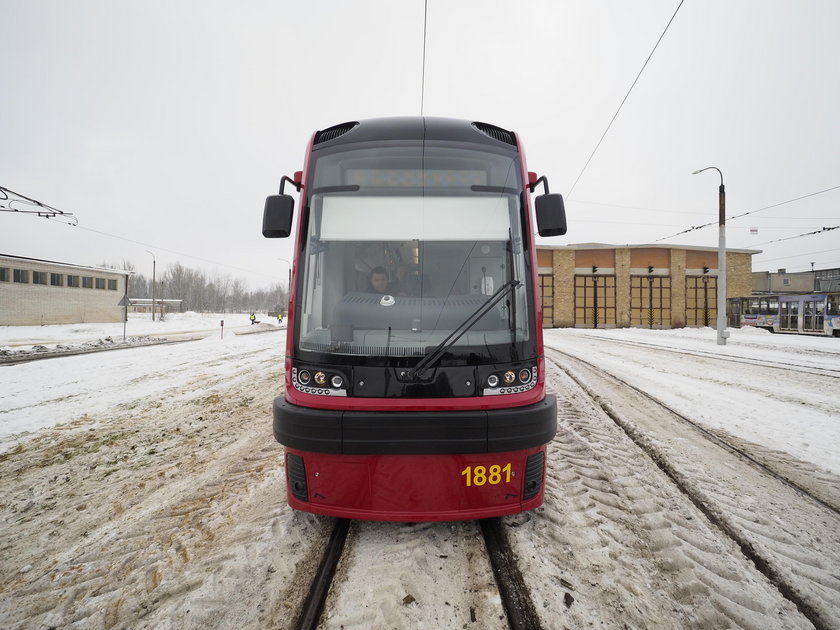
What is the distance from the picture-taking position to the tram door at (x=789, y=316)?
72.6 feet

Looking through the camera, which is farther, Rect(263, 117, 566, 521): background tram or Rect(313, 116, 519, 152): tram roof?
Rect(313, 116, 519, 152): tram roof

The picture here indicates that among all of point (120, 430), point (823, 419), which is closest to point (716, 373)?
point (823, 419)

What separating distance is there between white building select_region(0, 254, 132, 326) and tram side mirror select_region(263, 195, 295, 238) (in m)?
34.9

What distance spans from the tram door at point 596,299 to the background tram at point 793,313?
→ 28.0ft

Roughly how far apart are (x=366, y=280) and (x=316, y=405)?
0.96 m

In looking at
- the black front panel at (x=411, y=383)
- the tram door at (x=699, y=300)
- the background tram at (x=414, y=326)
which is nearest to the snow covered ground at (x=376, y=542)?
the background tram at (x=414, y=326)

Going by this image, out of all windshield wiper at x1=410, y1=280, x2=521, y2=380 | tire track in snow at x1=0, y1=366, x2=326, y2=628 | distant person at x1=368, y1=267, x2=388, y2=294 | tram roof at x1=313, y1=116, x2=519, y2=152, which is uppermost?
tram roof at x1=313, y1=116, x2=519, y2=152

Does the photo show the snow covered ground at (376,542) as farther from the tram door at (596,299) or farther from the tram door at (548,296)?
the tram door at (596,299)

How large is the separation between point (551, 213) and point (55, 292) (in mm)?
46334

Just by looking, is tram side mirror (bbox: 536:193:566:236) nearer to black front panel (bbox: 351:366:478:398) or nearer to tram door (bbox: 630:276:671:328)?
black front panel (bbox: 351:366:478:398)

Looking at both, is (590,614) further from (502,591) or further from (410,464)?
(410,464)

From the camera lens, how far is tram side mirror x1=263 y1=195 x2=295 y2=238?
296 cm

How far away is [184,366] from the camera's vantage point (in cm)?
1062

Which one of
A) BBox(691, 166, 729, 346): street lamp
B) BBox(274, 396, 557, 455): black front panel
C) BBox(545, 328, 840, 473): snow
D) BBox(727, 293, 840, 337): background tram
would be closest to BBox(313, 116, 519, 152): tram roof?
BBox(274, 396, 557, 455): black front panel
